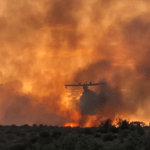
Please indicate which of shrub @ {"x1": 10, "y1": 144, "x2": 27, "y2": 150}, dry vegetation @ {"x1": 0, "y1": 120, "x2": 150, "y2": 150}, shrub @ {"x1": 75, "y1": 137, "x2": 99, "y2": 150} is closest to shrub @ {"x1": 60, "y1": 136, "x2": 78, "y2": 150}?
dry vegetation @ {"x1": 0, "y1": 120, "x2": 150, "y2": 150}

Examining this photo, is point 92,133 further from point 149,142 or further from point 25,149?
point 149,142

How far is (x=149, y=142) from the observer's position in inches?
886

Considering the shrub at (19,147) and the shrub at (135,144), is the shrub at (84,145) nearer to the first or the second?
the shrub at (135,144)

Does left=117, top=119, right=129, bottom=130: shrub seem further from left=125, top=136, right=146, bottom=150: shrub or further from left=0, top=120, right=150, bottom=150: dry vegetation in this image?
left=125, top=136, right=146, bottom=150: shrub

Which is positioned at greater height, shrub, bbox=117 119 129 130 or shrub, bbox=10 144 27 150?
shrub, bbox=117 119 129 130

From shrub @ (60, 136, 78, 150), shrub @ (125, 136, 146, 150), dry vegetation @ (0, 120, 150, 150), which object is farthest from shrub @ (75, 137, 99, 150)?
shrub @ (125, 136, 146, 150)

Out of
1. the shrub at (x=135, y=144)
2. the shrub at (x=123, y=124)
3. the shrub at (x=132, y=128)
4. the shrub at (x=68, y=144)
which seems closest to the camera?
the shrub at (x=135, y=144)

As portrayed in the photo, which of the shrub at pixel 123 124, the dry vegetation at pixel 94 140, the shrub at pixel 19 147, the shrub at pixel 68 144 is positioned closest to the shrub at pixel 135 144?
the dry vegetation at pixel 94 140

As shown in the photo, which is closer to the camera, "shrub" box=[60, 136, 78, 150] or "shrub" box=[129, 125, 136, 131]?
"shrub" box=[60, 136, 78, 150]

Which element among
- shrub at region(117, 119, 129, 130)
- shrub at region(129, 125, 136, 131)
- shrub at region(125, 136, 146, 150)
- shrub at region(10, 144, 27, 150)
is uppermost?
shrub at region(117, 119, 129, 130)

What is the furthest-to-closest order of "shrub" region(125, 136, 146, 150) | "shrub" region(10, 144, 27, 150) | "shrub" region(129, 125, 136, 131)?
"shrub" region(129, 125, 136, 131), "shrub" region(10, 144, 27, 150), "shrub" region(125, 136, 146, 150)

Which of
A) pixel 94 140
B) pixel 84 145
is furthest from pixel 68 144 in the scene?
pixel 94 140

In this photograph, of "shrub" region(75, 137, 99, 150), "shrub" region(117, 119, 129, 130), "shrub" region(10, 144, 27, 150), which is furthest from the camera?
"shrub" region(117, 119, 129, 130)

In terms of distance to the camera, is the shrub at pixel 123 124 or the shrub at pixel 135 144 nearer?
the shrub at pixel 135 144
